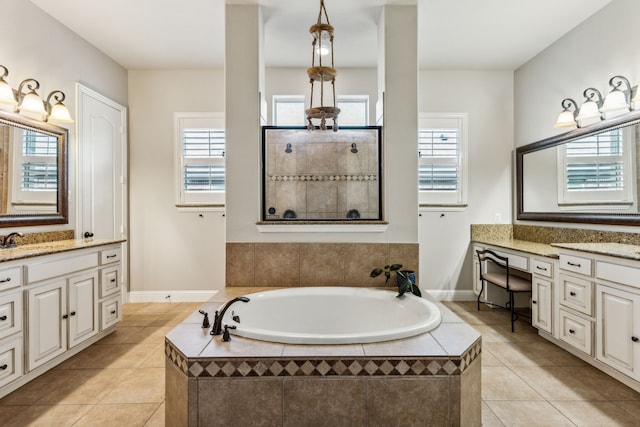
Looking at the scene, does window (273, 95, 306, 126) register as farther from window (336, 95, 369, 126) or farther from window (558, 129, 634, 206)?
window (558, 129, 634, 206)

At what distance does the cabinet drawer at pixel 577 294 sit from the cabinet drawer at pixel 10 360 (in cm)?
382

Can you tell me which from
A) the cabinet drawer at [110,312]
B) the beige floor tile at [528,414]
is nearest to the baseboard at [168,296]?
the cabinet drawer at [110,312]

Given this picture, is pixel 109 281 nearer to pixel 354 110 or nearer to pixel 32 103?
pixel 32 103

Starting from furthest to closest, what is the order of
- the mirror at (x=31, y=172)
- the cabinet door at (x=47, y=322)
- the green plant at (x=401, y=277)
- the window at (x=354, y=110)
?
the window at (x=354, y=110), the mirror at (x=31, y=172), the green plant at (x=401, y=277), the cabinet door at (x=47, y=322)

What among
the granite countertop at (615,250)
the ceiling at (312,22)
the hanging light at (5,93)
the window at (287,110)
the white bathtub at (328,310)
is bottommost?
the white bathtub at (328,310)

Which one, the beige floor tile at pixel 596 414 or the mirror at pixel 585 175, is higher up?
the mirror at pixel 585 175

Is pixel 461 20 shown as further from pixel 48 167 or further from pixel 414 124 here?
pixel 48 167

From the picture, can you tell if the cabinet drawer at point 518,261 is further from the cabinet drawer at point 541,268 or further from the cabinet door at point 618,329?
the cabinet door at point 618,329

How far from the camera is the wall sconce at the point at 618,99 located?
8.71 ft

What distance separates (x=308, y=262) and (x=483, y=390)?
4.84ft

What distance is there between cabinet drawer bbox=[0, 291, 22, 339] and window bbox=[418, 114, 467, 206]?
12.4 feet

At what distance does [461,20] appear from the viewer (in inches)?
122

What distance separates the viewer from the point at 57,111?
2908 millimetres

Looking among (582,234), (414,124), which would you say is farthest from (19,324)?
(582,234)
